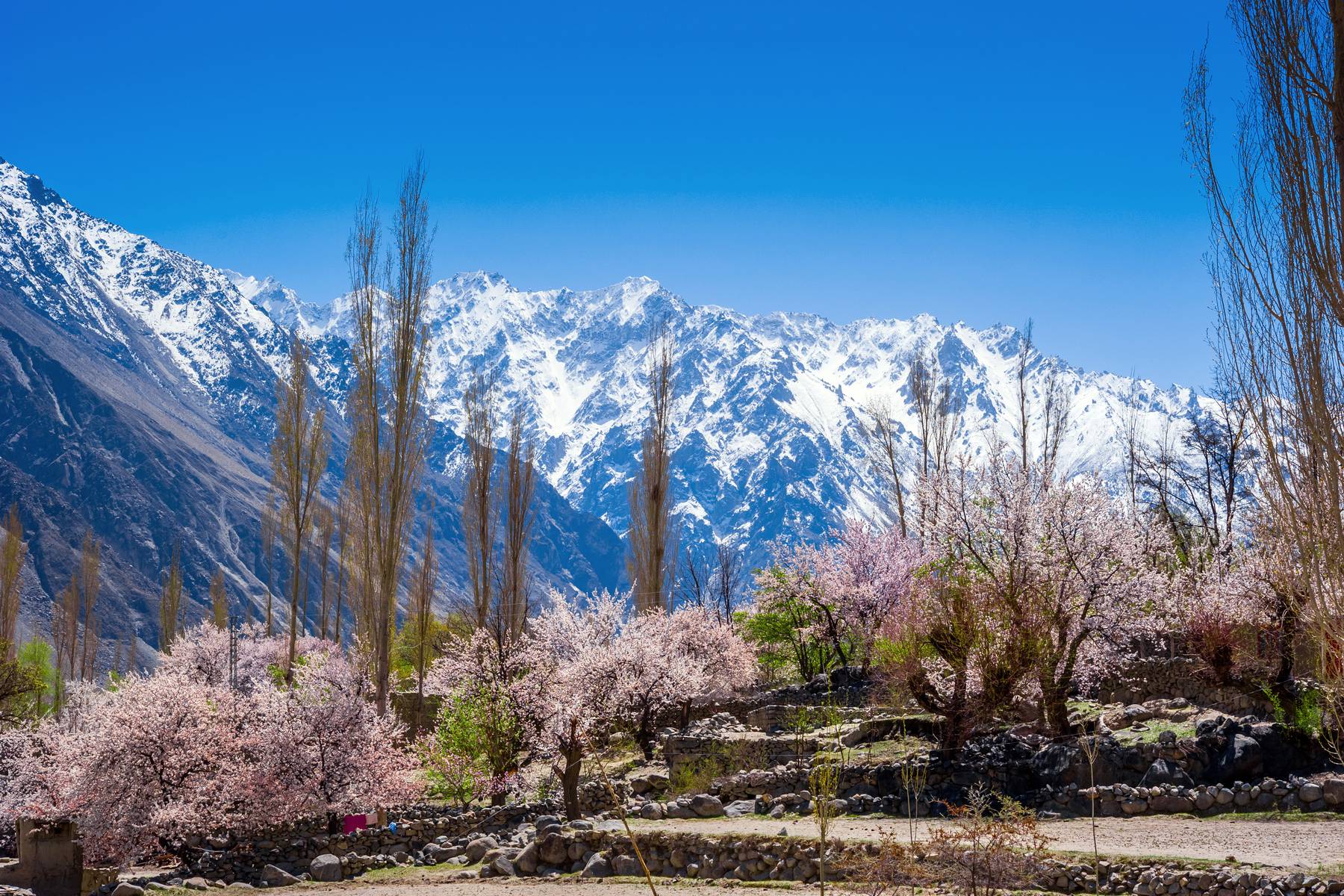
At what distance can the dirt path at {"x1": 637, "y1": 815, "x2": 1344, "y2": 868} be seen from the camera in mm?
11359

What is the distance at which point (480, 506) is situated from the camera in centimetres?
3572

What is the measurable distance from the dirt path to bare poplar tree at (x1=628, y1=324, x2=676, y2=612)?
59.4 ft

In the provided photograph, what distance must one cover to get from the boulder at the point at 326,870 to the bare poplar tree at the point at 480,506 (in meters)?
16.4

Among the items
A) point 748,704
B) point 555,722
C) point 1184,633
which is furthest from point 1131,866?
point 748,704

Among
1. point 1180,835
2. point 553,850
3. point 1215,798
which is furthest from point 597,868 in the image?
point 1215,798

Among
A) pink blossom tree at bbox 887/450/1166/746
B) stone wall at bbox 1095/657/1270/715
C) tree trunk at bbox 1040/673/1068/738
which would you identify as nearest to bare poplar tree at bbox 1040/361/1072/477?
stone wall at bbox 1095/657/1270/715

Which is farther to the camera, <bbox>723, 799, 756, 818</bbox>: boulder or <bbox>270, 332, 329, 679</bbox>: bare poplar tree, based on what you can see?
<bbox>270, 332, 329, 679</bbox>: bare poplar tree

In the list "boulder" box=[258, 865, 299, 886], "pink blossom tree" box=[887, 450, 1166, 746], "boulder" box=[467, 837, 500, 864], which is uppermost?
"pink blossom tree" box=[887, 450, 1166, 746]

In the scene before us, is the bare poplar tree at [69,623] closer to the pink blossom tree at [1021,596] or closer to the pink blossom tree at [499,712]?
the pink blossom tree at [499,712]

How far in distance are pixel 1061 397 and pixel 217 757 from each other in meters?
35.1

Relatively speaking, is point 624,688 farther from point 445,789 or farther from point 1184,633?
point 1184,633

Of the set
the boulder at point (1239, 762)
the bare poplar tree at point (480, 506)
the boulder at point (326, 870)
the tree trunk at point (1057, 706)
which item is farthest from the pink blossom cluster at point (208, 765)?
the bare poplar tree at point (480, 506)

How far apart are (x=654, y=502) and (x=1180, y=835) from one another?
2588 cm

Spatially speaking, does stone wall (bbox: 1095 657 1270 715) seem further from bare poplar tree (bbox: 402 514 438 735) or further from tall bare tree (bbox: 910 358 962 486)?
bare poplar tree (bbox: 402 514 438 735)
